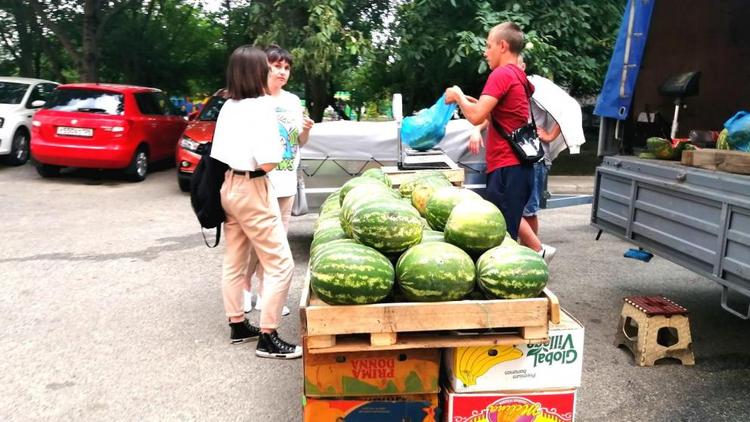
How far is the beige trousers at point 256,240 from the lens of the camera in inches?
155

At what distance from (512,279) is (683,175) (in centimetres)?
238

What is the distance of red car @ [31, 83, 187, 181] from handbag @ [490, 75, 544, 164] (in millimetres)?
8841

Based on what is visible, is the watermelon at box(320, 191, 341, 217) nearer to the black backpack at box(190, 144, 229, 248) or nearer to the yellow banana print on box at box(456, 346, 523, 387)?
the black backpack at box(190, 144, 229, 248)

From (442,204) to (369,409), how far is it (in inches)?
46.3

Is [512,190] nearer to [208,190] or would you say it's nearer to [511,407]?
[511,407]

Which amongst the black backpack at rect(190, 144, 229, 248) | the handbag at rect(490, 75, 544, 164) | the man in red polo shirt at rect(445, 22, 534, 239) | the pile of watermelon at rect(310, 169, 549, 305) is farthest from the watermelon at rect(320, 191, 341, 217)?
the handbag at rect(490, 75, 544, 164)

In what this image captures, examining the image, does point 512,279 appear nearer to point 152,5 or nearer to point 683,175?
point 683,175

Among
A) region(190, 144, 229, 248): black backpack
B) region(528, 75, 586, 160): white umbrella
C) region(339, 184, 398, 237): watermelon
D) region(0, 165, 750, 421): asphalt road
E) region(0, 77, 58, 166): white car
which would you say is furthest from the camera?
region(0, 77, 58, 166): white car

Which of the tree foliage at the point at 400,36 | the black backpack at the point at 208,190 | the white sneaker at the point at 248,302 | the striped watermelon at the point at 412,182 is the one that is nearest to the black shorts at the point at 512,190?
the striped watermelon at the point at 412,182

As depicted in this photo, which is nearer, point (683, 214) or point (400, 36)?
point (683, 214)

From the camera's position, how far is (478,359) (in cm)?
279

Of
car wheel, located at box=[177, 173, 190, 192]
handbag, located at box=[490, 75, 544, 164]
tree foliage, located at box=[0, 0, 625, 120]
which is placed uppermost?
tree foliage, located at box=[0, 0, 625, 120]

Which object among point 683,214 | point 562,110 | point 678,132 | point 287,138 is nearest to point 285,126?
point 287,138

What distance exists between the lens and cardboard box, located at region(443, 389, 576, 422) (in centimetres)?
281
